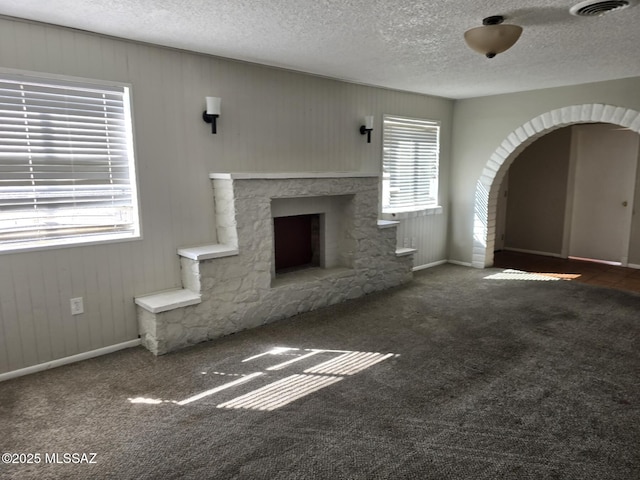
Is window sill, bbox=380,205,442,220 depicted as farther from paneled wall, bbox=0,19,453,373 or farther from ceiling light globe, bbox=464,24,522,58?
ceiling light globe, bbox=464,24,522,58

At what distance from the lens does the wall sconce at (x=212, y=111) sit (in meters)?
3.46

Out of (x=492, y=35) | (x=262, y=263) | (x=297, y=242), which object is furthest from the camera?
(x=297, y=242)

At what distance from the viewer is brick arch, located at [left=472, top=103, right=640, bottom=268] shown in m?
4.55

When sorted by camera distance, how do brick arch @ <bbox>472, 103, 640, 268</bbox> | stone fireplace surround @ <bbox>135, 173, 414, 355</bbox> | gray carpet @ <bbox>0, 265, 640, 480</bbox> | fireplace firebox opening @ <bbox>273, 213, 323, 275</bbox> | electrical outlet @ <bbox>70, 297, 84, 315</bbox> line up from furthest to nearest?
brick arch @ <bbox>472, 103, 640, 268</bbox>, fireplace firebox opening @ <bbox>273, 213, 323, 275</bbox>, stone fireplace surround @ <bbox>135, 173, 414, 355</bbox>, electrical outlet @ <bbox>70, 297, 84, 315</bbox>, gray carpet @ <bbox>0, 265, 640, 480</bbox>

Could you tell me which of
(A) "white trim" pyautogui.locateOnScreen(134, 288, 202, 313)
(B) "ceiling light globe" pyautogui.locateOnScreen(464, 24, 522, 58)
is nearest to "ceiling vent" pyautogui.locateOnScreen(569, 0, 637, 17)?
(B) "ceiling light globe" pyautogui.locateOnScreen(464, 24, 522, 58)

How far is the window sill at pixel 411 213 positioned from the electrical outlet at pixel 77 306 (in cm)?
330

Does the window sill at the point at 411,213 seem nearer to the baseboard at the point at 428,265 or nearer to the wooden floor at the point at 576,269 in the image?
the baseboard at the point at 428,265

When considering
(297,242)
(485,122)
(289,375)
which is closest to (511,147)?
(485,122)

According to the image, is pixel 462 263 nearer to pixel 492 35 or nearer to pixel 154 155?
pixel 492 35

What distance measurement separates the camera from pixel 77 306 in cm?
307

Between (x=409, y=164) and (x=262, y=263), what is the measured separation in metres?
2.66

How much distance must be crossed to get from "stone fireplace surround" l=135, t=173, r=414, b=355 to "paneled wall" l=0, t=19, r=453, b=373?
181 millimetres

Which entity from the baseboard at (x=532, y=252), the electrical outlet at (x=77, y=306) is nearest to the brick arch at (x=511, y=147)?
the baseboard at (x=532, y=252)

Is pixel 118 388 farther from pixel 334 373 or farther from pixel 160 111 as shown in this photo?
pixel 160 111
